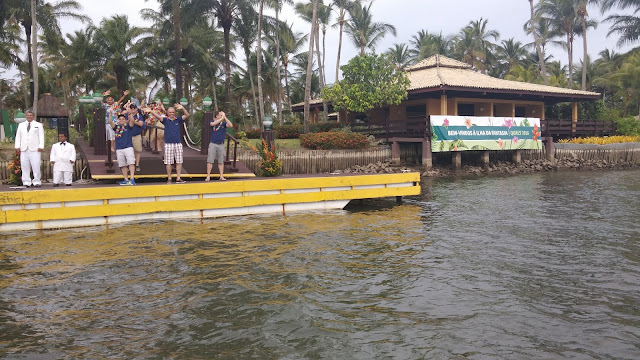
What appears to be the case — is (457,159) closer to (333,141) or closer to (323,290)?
(333,141)

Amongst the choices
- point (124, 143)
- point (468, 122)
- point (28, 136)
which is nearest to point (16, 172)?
point (28, 136)

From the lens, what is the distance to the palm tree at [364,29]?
45.9m

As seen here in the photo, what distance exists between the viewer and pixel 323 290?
691cm

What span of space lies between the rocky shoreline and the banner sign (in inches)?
40.9

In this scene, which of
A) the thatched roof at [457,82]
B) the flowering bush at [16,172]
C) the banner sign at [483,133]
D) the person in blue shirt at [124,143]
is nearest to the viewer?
the person in blue shirt at [124,143]

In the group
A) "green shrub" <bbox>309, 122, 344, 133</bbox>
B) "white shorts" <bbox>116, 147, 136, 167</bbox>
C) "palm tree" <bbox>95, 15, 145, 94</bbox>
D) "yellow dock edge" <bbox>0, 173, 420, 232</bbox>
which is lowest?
"yellow dock edge" <bbox>0, 173, 420, 232</bbox>

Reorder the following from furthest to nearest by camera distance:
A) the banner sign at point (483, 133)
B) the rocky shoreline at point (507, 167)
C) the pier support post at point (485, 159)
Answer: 1. the pier support post at point (485, 159)
2. the banner sign at point (483, 133)
3. the rocky shoreline at point (507, 167)

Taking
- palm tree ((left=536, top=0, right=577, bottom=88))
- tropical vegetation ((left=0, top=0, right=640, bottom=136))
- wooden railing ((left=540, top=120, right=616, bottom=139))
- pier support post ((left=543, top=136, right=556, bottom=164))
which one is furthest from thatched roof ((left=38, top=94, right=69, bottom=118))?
palm tree ((left=536, top=0, right=577, bottom=88))

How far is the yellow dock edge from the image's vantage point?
32.9 feet

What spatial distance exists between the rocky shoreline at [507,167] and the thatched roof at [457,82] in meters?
4.30

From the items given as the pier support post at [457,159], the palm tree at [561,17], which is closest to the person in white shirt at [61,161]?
the pier support post at [457,159]

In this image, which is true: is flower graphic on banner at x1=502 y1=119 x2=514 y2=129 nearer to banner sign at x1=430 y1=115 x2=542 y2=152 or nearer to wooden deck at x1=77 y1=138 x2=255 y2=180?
banner sign at x1=430 y1=115 x2=542 y2=152

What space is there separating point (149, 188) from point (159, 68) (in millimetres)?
37035

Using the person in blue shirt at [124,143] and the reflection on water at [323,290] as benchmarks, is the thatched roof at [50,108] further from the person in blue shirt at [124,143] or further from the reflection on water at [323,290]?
the reflection on water at [323,290]
